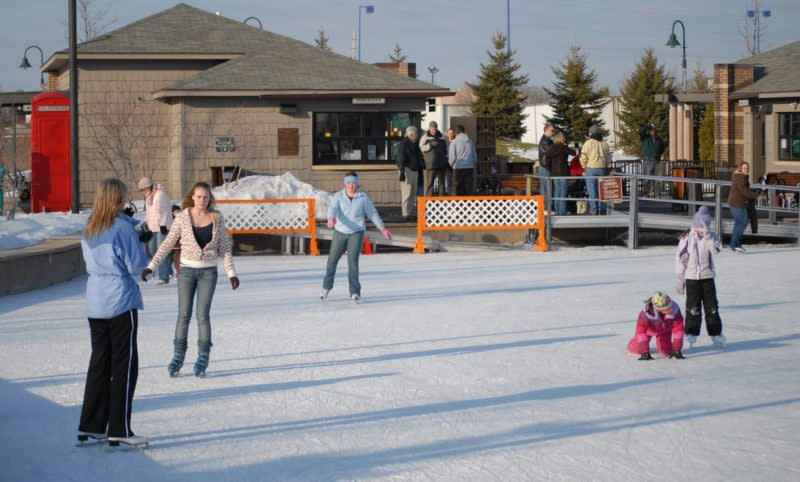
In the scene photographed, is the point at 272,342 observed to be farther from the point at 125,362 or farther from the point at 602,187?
the point at 602,187

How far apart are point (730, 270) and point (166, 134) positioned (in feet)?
54.4

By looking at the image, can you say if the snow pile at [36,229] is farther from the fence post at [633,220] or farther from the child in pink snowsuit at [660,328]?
the child in pink snowsuit at [660,328]

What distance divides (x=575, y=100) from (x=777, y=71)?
1134 inches

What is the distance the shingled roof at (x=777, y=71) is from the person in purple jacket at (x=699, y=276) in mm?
20358

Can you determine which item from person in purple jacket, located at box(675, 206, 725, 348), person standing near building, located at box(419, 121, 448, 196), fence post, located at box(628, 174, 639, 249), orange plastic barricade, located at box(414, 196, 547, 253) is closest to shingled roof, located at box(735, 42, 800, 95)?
fence post, located at box(628, 174, 639, 249)

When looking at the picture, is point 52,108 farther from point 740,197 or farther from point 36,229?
point 740,197

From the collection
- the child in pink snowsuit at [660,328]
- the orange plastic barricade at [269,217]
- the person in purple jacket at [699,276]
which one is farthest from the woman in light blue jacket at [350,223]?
the orange plastic barricade at [269,217]

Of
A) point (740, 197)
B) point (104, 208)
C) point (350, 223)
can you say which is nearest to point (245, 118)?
point (740, 197)

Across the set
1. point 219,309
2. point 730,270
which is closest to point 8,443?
point 219,309

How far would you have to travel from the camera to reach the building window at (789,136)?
30656 millimetres

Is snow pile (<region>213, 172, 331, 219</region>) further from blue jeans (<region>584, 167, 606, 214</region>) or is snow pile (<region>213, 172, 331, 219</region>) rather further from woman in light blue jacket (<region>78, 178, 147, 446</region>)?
woman in light blue jacket (<region>78, 178, 147, 446</region>)

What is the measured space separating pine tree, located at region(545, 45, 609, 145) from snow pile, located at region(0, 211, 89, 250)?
1620 inches

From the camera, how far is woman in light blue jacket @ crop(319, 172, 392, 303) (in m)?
14.8

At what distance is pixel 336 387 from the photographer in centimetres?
950
